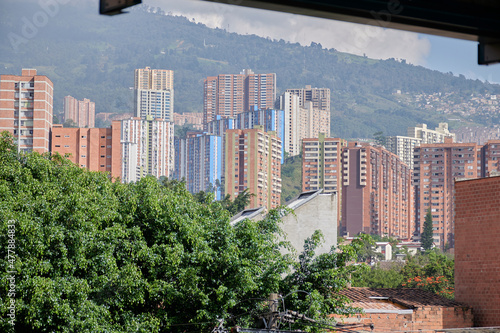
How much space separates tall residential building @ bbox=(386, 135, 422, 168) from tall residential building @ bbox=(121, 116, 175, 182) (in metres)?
57.8

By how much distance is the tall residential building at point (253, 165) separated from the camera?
375 ft

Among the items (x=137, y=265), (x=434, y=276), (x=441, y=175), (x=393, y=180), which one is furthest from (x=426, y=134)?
(x=137, y=265)

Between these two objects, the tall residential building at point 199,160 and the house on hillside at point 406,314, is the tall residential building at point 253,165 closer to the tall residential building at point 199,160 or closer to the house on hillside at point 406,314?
the tall residential building at point 199,160

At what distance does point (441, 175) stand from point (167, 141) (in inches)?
2752

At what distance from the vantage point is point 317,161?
13075 cm

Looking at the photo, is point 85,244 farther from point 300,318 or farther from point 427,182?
point 427,182

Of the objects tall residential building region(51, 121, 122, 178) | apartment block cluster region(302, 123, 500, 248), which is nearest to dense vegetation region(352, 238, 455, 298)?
tall residential building region(51, 121, 122, 178)

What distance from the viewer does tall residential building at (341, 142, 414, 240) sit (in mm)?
120500


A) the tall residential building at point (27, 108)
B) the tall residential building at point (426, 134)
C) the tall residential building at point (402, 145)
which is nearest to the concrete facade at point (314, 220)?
the tall residential building at point (27, 108)

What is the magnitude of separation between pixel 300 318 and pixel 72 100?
167m

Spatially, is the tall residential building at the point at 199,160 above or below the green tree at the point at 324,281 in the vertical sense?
above

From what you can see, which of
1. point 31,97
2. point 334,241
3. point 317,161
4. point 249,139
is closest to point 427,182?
point 317,161

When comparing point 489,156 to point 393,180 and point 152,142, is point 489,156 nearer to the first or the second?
point 393,180

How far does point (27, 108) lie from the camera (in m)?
72.5
